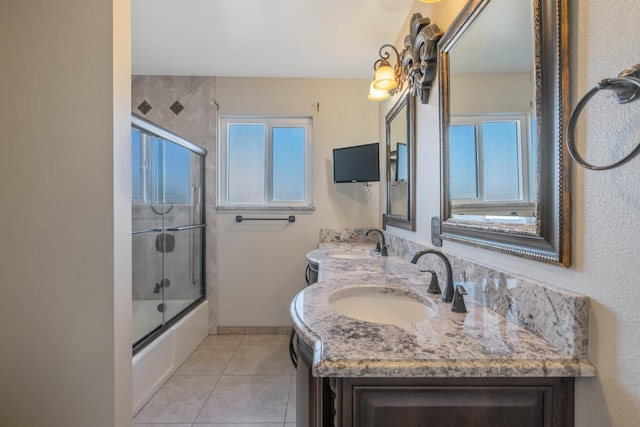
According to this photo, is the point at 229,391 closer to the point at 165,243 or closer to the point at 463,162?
the point at 165,243

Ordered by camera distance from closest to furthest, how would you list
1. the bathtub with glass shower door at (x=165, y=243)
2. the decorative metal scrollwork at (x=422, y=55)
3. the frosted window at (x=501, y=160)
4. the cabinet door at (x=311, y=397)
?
the cabinet door at (x=311, y=397), the frosted window at (x=501, y=160), the decorative metal scrollwork at (x=422, y=55), the bathtub with glass shower door at (x=165, y=243)

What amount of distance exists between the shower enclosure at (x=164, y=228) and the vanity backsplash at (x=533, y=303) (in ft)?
6.28

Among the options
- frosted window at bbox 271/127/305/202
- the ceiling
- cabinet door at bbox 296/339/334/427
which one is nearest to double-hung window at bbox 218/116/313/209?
frosted window at bbox 271/127/305/202

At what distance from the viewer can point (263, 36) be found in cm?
219

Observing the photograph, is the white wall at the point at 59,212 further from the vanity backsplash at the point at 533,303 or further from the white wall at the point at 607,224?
the white wall at the point at 607,224

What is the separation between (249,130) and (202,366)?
2100 millimetres

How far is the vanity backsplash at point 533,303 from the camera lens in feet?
2.07

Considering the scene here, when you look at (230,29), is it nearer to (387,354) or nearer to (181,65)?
(181,65)

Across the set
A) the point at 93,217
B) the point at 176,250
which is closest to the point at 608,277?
the point at 93,217

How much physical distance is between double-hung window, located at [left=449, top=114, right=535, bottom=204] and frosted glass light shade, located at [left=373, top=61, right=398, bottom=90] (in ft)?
2.43

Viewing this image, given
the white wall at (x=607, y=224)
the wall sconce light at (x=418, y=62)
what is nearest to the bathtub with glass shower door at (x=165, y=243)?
the wall sconce light at (x=418, y=62)

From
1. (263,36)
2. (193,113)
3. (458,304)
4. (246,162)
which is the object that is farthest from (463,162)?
(193,113)

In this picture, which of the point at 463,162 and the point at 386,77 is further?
the point at 386,77

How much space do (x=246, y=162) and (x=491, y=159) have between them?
93.4 inches
